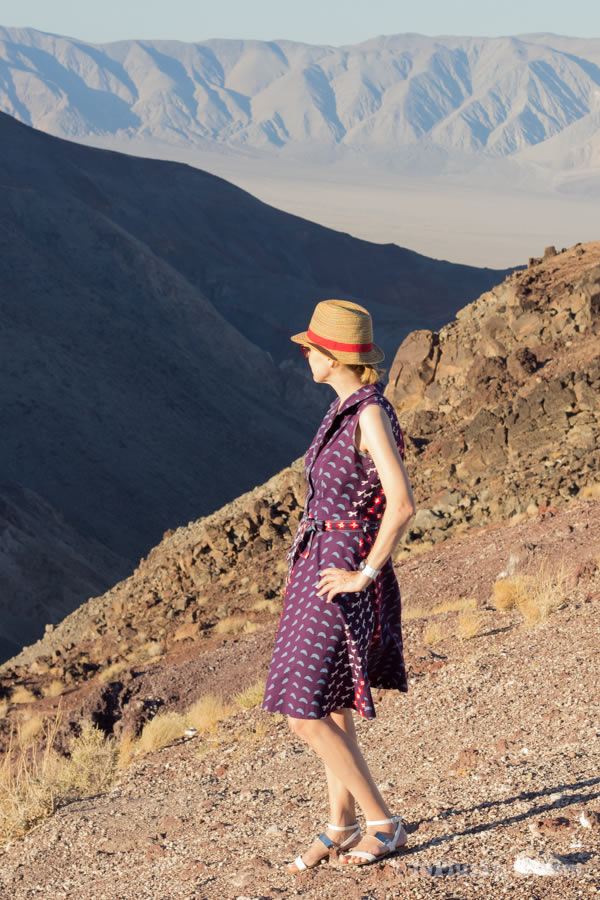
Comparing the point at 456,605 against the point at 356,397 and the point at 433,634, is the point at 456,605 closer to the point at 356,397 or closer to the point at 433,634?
the point at 433,634

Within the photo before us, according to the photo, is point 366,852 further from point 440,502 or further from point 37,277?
point 37,277

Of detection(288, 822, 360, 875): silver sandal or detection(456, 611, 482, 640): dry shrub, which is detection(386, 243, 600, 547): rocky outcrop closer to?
detection(456, 611, 482, 640): dry shrub

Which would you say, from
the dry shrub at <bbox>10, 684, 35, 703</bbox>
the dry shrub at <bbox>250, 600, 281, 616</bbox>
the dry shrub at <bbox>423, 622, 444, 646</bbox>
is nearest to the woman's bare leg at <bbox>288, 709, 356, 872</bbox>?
the dry shrub at <bbox>423, 622, 444, 646</bbox>

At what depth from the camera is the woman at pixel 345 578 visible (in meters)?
3.71

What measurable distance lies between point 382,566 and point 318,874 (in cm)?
121

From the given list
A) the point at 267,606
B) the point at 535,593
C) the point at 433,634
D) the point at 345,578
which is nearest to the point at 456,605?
the point at 535,593

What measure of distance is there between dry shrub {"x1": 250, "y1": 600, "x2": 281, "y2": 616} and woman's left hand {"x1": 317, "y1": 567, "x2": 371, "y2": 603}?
9.24m

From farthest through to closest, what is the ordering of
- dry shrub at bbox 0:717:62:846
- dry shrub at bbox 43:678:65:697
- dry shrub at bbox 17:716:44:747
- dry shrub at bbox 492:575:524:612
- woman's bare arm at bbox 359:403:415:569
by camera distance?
→ 1. dry shrub at bbox 43:678:65:697
2. dry shrub at bbox 17:716:44:747
3. dry shrub at bbox 492:575:524:612
4. dry shrub at bbox 0:717:62:846
5. woman's bare arm at bbox 359:403:415:569

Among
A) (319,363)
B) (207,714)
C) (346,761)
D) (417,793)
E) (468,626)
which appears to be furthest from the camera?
(207,714)

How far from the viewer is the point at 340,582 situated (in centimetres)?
370

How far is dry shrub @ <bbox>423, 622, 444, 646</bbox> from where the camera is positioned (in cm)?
774

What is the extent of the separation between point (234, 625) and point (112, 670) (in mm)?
1641

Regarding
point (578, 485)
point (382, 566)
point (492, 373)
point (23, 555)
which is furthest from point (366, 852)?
point (23, 555)

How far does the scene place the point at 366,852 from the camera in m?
3.95
